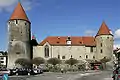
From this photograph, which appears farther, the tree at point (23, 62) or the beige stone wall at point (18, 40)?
the beige stone wall at point (18, 40)

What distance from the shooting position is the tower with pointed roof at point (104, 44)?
302 feet

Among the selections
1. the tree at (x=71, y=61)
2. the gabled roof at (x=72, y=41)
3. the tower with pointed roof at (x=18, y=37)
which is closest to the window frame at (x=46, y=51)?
the gabled roof at (x=72, y=41)

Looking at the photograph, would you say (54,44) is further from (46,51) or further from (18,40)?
(18,40)

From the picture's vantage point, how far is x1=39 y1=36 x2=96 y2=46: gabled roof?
92.1 meters

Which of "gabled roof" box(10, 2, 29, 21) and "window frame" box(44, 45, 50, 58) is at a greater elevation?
"gabled roof" box(10, 2, 29, 21)

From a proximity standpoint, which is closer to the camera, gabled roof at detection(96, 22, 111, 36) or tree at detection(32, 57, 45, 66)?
tree at detection(32, 57, 45, 66)

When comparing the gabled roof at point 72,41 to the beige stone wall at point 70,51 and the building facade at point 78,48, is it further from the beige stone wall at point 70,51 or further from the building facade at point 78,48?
the beige stone wall at point 70,51

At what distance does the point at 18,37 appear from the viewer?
85.2 metres

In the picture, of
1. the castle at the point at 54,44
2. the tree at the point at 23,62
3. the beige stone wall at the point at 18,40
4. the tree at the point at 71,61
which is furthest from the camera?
the tree at the point at 71,61

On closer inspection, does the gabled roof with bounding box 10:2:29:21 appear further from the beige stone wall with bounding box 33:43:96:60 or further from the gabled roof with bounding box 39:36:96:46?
the beige stone wall with bounding box 33:43:96:60

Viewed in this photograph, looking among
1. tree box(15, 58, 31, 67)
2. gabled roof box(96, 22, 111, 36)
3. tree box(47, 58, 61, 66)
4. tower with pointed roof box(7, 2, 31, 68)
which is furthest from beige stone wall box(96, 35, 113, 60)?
tree box(15, 58, 31, 67)

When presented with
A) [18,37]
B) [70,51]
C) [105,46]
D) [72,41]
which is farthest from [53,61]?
[105,46]

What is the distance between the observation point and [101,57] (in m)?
92.2

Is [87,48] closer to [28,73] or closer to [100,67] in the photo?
[100,67]
